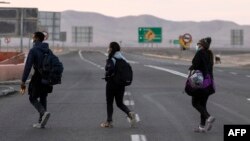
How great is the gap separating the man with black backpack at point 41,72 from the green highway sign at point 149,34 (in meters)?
86.8

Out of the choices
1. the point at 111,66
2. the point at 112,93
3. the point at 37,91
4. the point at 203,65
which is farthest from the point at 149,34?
the point at 203,65

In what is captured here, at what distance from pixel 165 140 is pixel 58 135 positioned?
6.72ft

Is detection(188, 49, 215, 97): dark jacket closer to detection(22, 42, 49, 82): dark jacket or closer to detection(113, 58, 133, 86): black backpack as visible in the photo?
detection(113, 58, 133, 86): black backpack

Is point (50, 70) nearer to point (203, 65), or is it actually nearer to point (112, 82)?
point (112, 82)

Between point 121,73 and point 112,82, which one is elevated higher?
point 121,73

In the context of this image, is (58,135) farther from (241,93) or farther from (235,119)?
(241,93)

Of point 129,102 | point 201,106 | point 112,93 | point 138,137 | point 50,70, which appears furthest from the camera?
point 129,102

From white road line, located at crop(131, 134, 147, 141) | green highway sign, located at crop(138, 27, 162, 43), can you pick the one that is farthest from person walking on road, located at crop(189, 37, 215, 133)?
green highway sign, located at crop(138, 27, 162, 43)

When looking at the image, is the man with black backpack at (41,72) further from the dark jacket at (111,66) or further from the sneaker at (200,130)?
the sneaker at (200,130)

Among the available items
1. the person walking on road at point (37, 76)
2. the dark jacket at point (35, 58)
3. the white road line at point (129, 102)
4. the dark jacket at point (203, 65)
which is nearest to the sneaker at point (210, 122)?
the dark jacket at point (203, 65)

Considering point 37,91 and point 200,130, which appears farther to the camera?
point 37,91

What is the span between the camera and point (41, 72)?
43.5 feet

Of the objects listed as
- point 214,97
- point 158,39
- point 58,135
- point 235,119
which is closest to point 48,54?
point 58,135

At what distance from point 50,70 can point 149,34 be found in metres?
88.9
